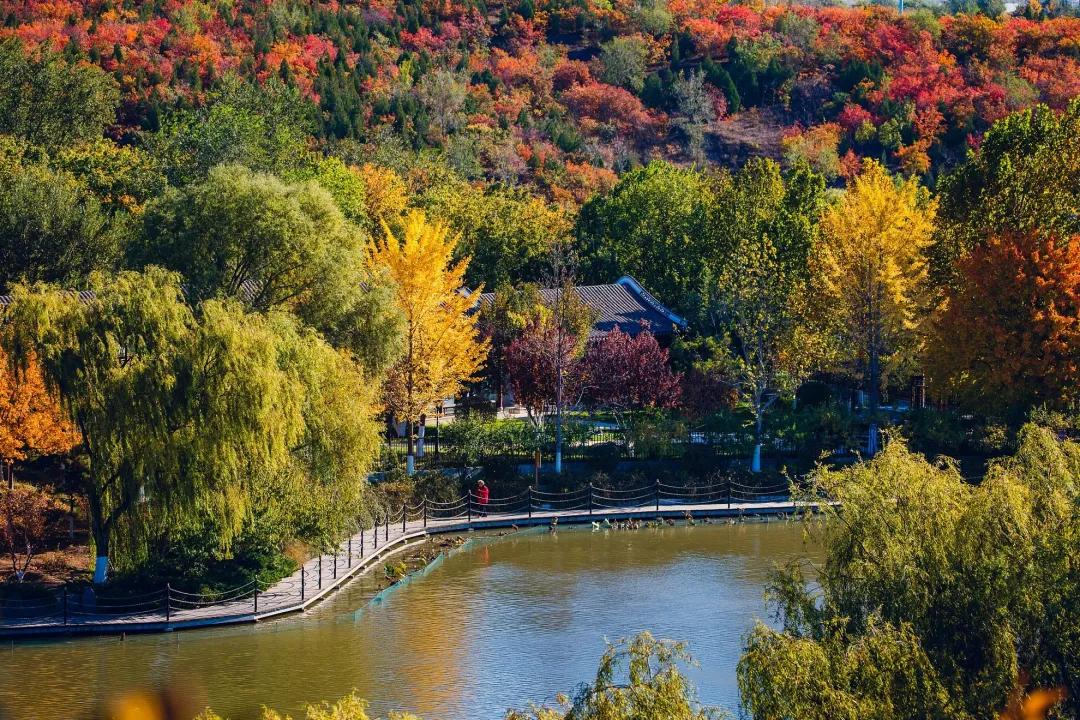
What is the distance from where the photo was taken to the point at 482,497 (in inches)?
2024

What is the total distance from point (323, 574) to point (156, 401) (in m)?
7.47

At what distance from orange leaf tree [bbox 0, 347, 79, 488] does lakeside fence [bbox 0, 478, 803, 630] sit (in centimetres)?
574

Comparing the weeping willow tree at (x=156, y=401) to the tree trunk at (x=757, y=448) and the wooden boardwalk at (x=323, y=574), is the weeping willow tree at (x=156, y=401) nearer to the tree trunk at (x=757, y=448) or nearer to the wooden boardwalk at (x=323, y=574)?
the wooden boardwalk at (x=323, y=574)

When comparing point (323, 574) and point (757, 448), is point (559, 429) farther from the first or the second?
point (323, 574)

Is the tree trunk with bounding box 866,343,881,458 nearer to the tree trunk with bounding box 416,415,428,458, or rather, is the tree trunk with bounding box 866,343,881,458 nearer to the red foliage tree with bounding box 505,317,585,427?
the red foliage tree with bounding box 505,317,585,427

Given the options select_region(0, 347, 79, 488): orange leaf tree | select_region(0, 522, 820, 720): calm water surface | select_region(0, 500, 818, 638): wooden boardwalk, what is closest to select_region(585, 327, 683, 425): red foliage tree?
select_region(0, 500, 818, 638): wooden boardwalk

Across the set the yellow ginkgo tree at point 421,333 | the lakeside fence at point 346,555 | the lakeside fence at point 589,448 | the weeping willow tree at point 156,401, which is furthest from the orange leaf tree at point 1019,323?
the weeping willow tree at point 156,401

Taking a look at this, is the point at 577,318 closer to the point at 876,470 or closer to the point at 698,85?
the point at 876,470

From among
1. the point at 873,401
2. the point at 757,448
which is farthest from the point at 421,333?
the point at 873,401

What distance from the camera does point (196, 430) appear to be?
38469 mm

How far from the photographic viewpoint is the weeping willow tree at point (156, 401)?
3778 centimetres

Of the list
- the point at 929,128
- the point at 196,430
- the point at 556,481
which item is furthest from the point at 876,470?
the point at 929,128

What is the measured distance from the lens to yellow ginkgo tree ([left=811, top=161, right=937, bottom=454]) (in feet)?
191

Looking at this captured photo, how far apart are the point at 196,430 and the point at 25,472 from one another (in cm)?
1248
